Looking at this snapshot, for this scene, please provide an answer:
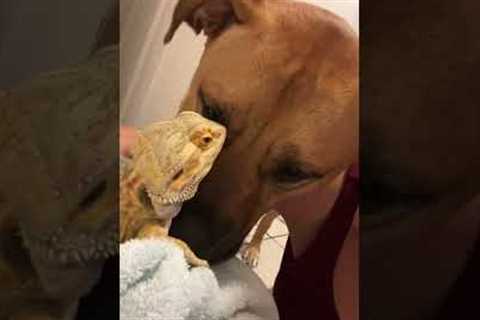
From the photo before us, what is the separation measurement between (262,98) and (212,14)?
12cm

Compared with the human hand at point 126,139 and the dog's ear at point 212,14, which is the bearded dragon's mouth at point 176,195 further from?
the dog's ear at point 212,14

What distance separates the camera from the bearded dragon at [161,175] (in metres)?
0.83

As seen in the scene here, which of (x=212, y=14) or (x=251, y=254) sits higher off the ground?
(x=212, y=14)

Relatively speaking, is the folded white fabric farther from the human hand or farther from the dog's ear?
the dog's ear

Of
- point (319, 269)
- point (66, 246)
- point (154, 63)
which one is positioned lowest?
point (319, 269)

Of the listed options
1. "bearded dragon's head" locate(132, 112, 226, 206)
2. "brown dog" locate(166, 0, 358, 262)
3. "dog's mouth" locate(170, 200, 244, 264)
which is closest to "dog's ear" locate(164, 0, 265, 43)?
"brown dog" locate(166, 0, 358, 262)

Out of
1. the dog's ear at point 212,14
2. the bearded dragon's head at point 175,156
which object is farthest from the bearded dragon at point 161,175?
the dog's ear at point 212,14

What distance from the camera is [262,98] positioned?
0.89 metres

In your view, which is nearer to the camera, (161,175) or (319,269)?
(161,175)

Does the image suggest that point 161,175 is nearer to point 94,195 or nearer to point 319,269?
point 94,195

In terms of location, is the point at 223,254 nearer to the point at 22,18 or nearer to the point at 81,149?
the point at 81,149

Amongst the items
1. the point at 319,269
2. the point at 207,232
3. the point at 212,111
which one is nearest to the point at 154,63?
the point at 212,111

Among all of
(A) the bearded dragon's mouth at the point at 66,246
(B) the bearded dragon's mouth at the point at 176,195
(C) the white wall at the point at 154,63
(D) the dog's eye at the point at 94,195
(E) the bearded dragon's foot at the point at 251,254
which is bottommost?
(E) the bearded dragon's foot at the point at 251,254

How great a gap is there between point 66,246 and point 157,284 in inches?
4.4
